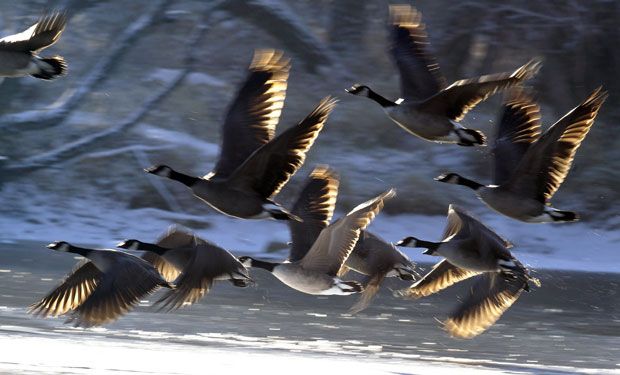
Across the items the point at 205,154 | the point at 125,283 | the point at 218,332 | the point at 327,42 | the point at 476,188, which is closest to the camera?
the point at 125,283

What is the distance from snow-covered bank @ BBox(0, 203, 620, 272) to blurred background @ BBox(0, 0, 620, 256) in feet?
0.28

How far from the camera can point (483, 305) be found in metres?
10.0

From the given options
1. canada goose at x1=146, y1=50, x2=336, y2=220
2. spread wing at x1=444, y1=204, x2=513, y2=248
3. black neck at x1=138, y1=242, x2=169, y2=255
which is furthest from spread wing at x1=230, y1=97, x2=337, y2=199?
spread wing at x1=444, y1=204, x2=513, y2=248

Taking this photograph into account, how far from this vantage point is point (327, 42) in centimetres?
3142

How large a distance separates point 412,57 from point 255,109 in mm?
1374

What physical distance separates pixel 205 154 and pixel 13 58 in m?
18.4

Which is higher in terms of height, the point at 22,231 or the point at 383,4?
the point at 383,4

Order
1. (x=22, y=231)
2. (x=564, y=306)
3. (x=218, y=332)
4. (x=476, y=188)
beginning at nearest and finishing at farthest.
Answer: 1. (x=476, y=188)
2. (x=218, y=332)
3. (x=564, y=306)
4. (x=22, y=231)

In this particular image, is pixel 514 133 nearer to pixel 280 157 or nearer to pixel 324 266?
pixel 324 266

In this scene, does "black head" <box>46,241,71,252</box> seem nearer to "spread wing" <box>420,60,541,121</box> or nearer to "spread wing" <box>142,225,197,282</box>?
"spread wing" <box>142,225,197,282</box>

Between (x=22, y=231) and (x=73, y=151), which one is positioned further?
(x=73, y=151)

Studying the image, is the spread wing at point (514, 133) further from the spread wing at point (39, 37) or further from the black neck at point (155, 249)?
the spread wing at point (39, 37)

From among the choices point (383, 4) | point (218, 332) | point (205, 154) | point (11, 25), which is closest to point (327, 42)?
point (383, 4)

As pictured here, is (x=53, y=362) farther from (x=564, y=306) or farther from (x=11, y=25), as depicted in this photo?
(x=11, y=25)
